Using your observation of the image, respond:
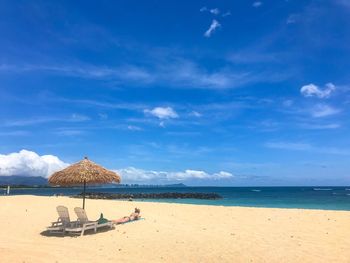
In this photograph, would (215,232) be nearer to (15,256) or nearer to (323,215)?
(15,256)

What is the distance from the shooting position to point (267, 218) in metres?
18.1

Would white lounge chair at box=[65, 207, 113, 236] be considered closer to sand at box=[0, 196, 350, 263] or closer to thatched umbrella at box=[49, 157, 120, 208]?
sand at box=[0, 196, 350, 263]

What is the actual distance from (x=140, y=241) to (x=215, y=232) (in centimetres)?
308

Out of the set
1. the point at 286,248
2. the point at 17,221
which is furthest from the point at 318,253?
the point at 17,221

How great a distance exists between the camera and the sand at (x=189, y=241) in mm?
9697

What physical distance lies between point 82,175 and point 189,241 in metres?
5.72

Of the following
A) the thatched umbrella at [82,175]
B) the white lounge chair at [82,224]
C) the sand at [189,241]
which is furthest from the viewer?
the thatched umbrella at [82,175]

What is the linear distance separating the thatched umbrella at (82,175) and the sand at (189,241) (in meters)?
2.03

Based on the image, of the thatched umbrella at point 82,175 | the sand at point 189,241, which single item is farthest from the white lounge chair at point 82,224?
the thatched umbrella at point 82,175

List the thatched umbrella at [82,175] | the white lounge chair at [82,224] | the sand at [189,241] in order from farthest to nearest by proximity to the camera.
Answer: the thatched umbrella at [82,175]
the white lounge chair at [82,224]
the sand at [189,241]

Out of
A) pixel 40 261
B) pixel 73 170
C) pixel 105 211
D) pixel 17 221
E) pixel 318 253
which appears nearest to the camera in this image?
pixel 40 261

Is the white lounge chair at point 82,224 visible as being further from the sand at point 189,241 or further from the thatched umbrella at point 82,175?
the thatched umbrella at point 82,175

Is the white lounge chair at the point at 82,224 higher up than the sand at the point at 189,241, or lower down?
higher up

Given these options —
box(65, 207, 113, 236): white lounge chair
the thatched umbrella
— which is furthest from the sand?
the thatched umbrella
